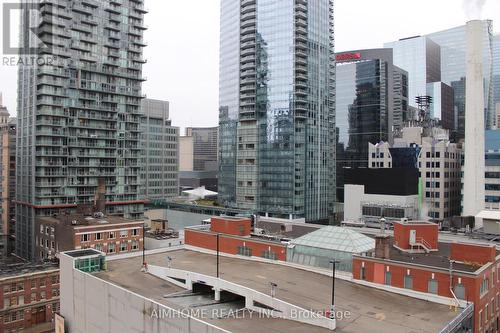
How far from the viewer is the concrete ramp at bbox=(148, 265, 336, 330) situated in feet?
137

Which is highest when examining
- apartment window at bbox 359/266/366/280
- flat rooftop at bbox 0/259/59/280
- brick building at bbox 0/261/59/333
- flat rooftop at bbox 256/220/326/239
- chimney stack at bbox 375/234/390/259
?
chimney stack at bbox 375/234/390/259

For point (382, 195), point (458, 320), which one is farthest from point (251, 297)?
point (382, 195)

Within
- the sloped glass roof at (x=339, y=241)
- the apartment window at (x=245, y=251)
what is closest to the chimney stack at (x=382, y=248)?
the sloped glass roof at (x=339, y=241)

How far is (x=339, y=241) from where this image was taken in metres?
57.2

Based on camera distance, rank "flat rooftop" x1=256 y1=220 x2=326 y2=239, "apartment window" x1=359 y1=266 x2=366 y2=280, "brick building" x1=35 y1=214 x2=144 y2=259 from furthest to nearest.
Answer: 1. "brick building" x1=35 y1=214 x2=144 y2=259
2. "flat rooftop" x1=256 y1=220 x2=326 y2=239
3. "apartment window" x1=359 y1=266 x2=366 y2=280

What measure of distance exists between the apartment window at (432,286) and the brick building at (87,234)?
71.5m

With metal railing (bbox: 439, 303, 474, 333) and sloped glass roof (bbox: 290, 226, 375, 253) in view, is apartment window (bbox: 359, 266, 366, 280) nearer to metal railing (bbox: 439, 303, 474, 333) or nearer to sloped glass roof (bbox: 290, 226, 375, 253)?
sloped glass roof (bbox: 290, 226, 375, 253)

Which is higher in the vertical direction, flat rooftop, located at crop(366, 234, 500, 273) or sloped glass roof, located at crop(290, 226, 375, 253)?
sloped glass roof, located at crop(290, 226, 375, 253)

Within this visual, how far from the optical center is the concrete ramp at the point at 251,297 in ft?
137

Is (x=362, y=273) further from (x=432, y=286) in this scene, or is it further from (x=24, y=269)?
(x=24, y=269)

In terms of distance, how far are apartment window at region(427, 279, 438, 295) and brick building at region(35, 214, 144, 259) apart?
2815 inches

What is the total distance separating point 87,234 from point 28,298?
19580 millimetres

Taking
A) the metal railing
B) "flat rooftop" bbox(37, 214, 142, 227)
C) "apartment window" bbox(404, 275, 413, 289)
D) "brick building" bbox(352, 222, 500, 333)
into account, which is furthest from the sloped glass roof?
"flat rooftop" bbox(37, 214, 142, 227)

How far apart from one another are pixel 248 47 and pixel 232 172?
145 feet
